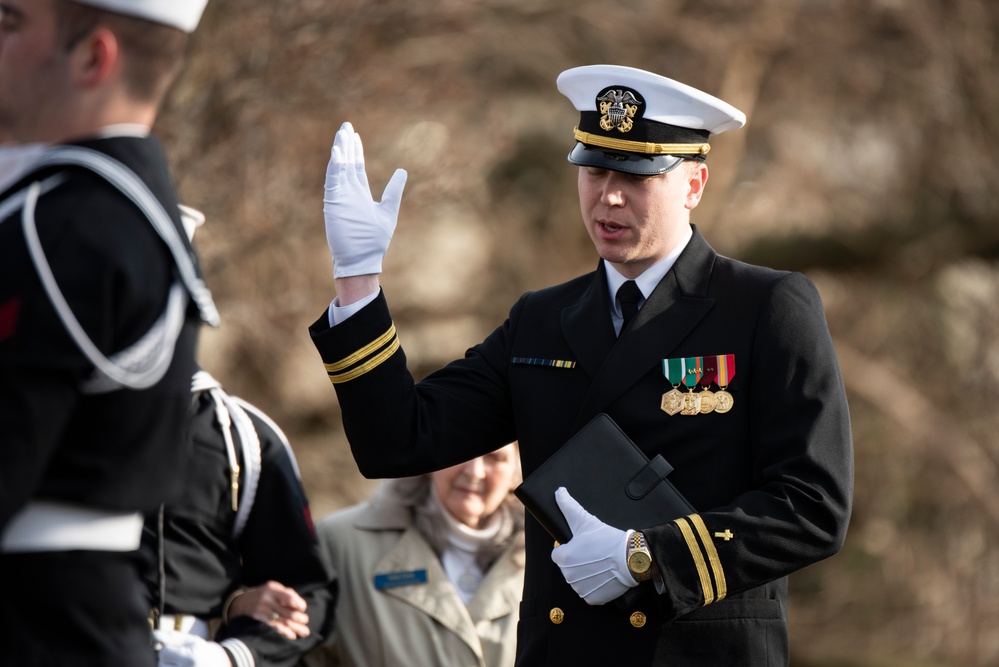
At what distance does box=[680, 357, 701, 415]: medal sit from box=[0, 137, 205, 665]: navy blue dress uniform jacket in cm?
126

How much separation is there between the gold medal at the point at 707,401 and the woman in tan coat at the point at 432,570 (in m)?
1.45

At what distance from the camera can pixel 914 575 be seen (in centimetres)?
969

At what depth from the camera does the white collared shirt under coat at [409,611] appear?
4.38 m

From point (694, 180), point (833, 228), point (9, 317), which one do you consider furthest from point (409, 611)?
point (833, 228)

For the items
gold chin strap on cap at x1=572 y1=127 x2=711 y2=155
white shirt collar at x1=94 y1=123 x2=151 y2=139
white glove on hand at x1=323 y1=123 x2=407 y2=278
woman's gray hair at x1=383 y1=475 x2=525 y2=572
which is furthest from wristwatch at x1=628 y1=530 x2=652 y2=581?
woman's gray hair at x1=383 y1=475 x2=525 y2=572

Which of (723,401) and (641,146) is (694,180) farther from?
(723,401)

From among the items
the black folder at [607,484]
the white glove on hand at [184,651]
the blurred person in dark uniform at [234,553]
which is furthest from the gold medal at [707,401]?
the white glove on hand at [184,651]

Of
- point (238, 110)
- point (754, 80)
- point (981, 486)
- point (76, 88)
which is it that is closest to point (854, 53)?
point (754, 80)

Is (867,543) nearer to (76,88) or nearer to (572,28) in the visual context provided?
(572,28)

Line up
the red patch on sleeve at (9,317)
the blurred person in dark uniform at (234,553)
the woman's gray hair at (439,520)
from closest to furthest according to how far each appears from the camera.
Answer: the red patch on sleeve at (9,317) < the blurred person in dark uniform at (234,553) < the woman's gray hair at (439,520)

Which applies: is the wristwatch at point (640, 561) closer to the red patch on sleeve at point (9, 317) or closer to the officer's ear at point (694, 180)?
the officer's ear at point (694, 180)

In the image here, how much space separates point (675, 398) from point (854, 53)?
7.03m

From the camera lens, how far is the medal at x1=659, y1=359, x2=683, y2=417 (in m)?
3.22

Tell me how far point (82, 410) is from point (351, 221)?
3.66ft
